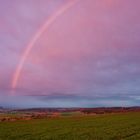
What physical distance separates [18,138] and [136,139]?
14.7 metres

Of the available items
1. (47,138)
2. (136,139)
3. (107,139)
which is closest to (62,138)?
(47,138)

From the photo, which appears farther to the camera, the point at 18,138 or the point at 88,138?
the point at 18,138

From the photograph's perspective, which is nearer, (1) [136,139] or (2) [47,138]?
(1) [136,139]

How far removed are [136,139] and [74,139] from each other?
6.38 metres

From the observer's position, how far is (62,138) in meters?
31.9

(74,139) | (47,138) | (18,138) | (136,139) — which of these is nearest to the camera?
(136,139)

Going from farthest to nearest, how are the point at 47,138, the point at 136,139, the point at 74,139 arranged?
1. the point at 47,138
2. the point at 74,139
3. the point at 136,139

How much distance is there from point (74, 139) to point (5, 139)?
9315mm

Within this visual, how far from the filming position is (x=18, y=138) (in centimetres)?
3512

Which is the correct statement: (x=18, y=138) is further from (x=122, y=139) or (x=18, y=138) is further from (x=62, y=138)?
(x=122, y=139)

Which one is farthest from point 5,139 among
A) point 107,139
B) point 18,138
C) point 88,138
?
point 107,139

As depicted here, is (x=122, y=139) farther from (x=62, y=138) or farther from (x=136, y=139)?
(x=62, y=138)

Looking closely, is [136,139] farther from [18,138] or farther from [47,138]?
[18,138]

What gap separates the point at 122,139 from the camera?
27.7m
